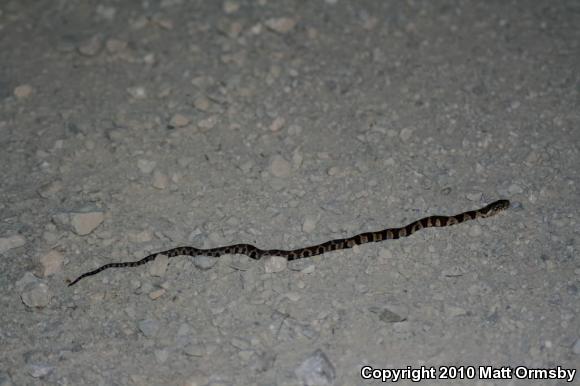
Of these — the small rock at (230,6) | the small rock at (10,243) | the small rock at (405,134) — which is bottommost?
the small rock at (10,243)

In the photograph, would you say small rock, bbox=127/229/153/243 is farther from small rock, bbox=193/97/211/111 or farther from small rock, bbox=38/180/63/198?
small rock, bbox=193/97/211/111

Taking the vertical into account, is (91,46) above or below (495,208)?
below

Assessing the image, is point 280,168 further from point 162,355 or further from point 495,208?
point 162,355

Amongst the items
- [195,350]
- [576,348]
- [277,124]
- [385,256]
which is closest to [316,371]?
[195,350]

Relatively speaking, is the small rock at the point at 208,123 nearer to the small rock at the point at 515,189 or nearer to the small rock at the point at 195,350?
the small rock at the point at 195,350

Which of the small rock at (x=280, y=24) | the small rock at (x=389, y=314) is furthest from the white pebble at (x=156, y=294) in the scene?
the small rock at (x=280, y=24)

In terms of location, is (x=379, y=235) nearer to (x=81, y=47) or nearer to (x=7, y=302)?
(x=7, y=302)
